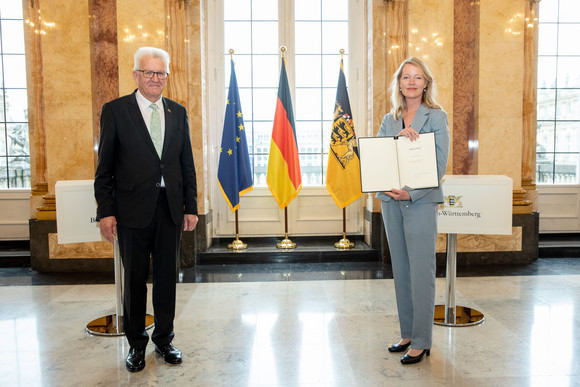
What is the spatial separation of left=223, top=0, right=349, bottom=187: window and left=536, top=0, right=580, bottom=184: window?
2.72m

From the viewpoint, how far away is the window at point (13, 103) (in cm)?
600

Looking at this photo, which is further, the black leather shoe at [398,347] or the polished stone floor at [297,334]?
the black leather shoe at [398,347]

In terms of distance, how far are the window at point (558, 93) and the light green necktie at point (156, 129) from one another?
5519 mm

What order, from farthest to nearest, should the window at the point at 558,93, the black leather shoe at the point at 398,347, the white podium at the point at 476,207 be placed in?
the window at the point at 558,93 → the white podium at the point at 476,207 → the black leather shoe at the point at 398,347

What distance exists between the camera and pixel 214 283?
4.44m

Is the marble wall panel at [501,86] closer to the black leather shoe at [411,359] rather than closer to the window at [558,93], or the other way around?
the window at [558,93]

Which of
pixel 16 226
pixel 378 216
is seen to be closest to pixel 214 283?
pixel 378 216

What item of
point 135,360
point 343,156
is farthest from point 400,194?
point 343,156

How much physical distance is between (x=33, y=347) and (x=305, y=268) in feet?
9.17

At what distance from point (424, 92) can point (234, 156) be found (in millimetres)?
3120

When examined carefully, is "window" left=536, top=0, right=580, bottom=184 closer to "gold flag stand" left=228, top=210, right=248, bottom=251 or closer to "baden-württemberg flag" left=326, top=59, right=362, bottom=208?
"baden-württemberg flag" left=326, top=59, right=362, bottom=208

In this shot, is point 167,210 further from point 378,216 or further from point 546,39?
point 546,39

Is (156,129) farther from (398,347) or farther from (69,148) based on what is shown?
(69,148)

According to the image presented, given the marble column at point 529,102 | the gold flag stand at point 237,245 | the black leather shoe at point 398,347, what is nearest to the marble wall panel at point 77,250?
the gold flag stand at point 237,245
